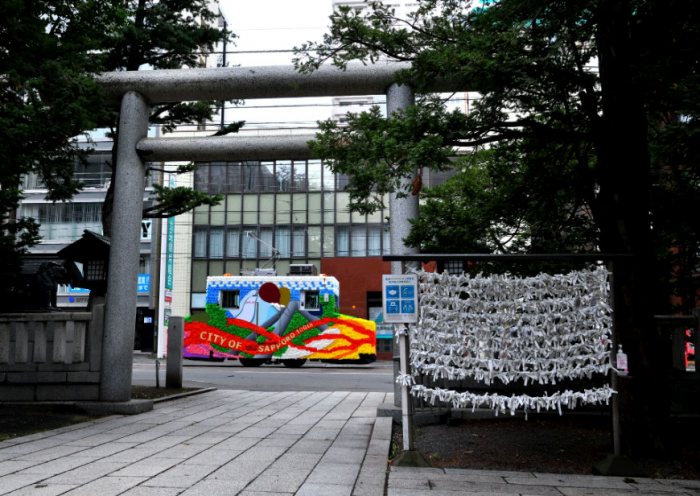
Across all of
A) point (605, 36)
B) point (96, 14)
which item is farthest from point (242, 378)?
point (605, 36)

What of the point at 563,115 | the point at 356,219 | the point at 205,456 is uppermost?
the point at 356,219

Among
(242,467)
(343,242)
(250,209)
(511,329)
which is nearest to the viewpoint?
(242,467)

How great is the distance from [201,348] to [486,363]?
69.2ft

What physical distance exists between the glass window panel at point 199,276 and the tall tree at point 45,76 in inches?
1116

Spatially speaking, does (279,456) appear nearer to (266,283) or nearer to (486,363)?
(486,363)

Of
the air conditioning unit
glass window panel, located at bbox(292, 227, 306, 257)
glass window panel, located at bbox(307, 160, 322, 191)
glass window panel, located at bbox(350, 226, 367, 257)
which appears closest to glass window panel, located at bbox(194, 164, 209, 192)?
glass window panel, located at bbox(292, 227, 306, 257)

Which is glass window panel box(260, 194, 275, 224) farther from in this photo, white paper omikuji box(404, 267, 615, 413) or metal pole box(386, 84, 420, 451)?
white paper omikuji box(404, 267, 615, 413)

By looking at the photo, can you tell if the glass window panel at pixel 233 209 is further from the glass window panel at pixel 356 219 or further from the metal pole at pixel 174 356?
the metal pole at pixel 174 356

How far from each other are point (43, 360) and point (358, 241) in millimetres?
27699

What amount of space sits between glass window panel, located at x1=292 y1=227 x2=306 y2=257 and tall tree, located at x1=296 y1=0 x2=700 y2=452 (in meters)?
29.2

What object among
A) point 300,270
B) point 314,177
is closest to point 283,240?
point 314,177

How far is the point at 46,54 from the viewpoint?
9109 mm

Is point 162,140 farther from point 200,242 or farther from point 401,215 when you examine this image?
point 200,242

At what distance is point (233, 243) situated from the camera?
127 ft
